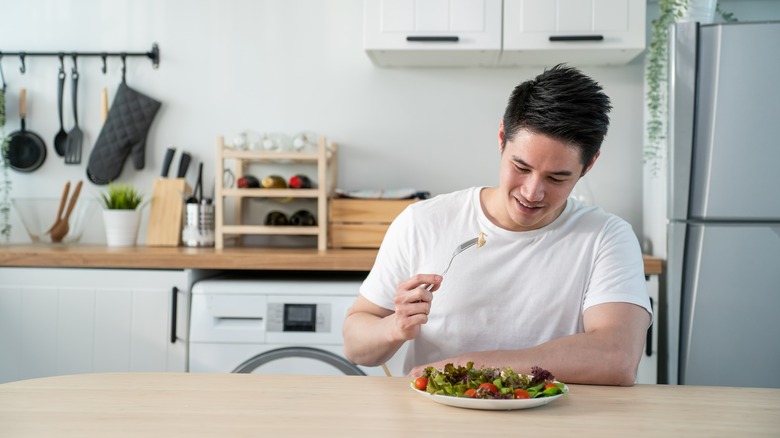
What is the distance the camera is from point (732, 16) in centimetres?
304

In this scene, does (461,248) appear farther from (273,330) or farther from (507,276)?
(273,330)

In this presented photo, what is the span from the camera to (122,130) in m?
3.25

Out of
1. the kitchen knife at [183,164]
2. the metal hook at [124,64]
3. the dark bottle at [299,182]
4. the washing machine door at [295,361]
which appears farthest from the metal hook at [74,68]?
the washing machine door at [295,361]

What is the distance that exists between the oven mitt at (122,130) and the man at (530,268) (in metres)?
1.82

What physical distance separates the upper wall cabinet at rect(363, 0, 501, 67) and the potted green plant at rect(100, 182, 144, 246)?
1095 millimetres

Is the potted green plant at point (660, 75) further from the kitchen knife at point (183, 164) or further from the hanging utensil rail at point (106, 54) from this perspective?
the hanging utensil rail at point (106, 54)

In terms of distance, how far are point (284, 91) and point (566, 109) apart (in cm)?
194

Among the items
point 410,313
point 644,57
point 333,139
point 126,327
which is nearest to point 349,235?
point 333,139

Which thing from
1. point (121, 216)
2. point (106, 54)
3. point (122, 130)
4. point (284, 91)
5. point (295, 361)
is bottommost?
point (295, 361)

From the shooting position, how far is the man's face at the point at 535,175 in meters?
1.50

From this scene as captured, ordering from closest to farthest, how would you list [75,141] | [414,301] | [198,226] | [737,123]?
[414,301] → [737,123] → [198,226] → [75,141]

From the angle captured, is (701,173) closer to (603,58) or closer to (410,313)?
(603,58)

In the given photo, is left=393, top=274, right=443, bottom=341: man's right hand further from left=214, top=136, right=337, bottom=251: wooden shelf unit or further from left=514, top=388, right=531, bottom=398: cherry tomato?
left=214, top=136, right=337, bottom=251: wooden shelf unit

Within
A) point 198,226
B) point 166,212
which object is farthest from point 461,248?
point 166,212
